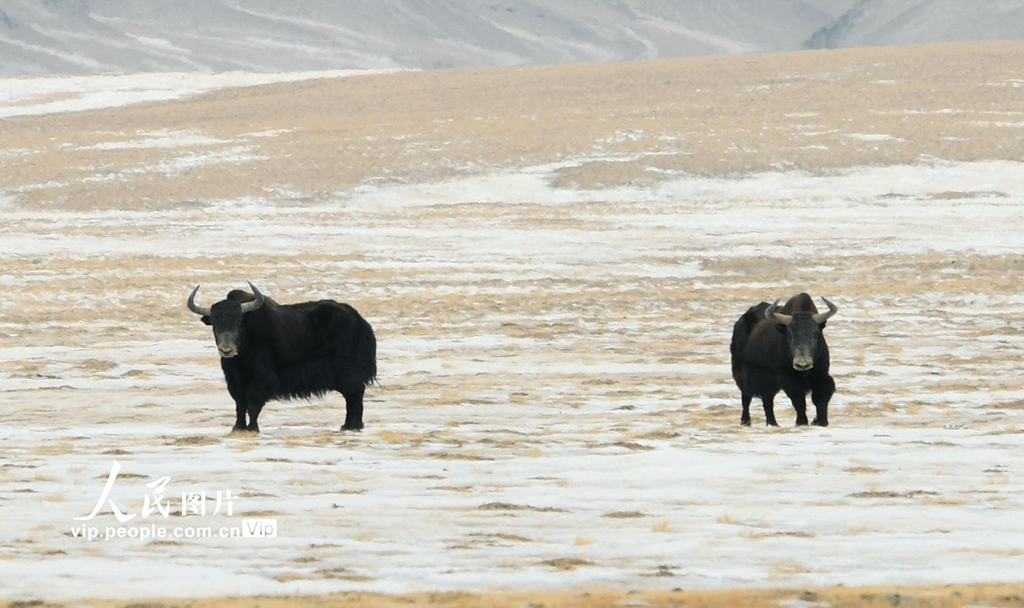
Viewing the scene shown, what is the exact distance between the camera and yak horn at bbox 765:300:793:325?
1248 centimetres

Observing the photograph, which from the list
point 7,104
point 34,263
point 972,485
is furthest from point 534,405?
point 7,104

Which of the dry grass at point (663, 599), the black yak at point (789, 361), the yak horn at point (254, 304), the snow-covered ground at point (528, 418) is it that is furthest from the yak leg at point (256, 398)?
the dry grass at point (663, 599)

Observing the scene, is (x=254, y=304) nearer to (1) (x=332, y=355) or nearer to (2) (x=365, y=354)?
(1) (x=332, y=355)

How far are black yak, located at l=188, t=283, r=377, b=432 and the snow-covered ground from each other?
0.37 metres

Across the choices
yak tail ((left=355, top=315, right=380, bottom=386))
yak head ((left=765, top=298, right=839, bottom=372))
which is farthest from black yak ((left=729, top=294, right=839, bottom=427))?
yak tail ((left=355, top=315, right=380, bottom=386))

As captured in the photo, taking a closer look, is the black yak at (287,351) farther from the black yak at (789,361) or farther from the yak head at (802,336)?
the yak head at (802,336)

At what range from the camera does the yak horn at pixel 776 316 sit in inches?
492

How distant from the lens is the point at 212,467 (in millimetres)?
10109

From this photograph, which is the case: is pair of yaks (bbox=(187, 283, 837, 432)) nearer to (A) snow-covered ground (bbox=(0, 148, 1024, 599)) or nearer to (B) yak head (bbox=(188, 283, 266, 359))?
(B) yak head (bbox=(188, 283, 266, 359))

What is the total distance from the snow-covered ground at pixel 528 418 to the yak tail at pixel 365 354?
46 cm

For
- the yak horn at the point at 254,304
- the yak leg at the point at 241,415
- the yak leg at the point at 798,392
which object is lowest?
the yak leg at the point at 241,415

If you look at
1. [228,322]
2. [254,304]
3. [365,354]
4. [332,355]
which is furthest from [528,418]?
[228,322]

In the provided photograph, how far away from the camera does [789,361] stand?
1252 centimetres

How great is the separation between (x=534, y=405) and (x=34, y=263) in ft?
56.5
